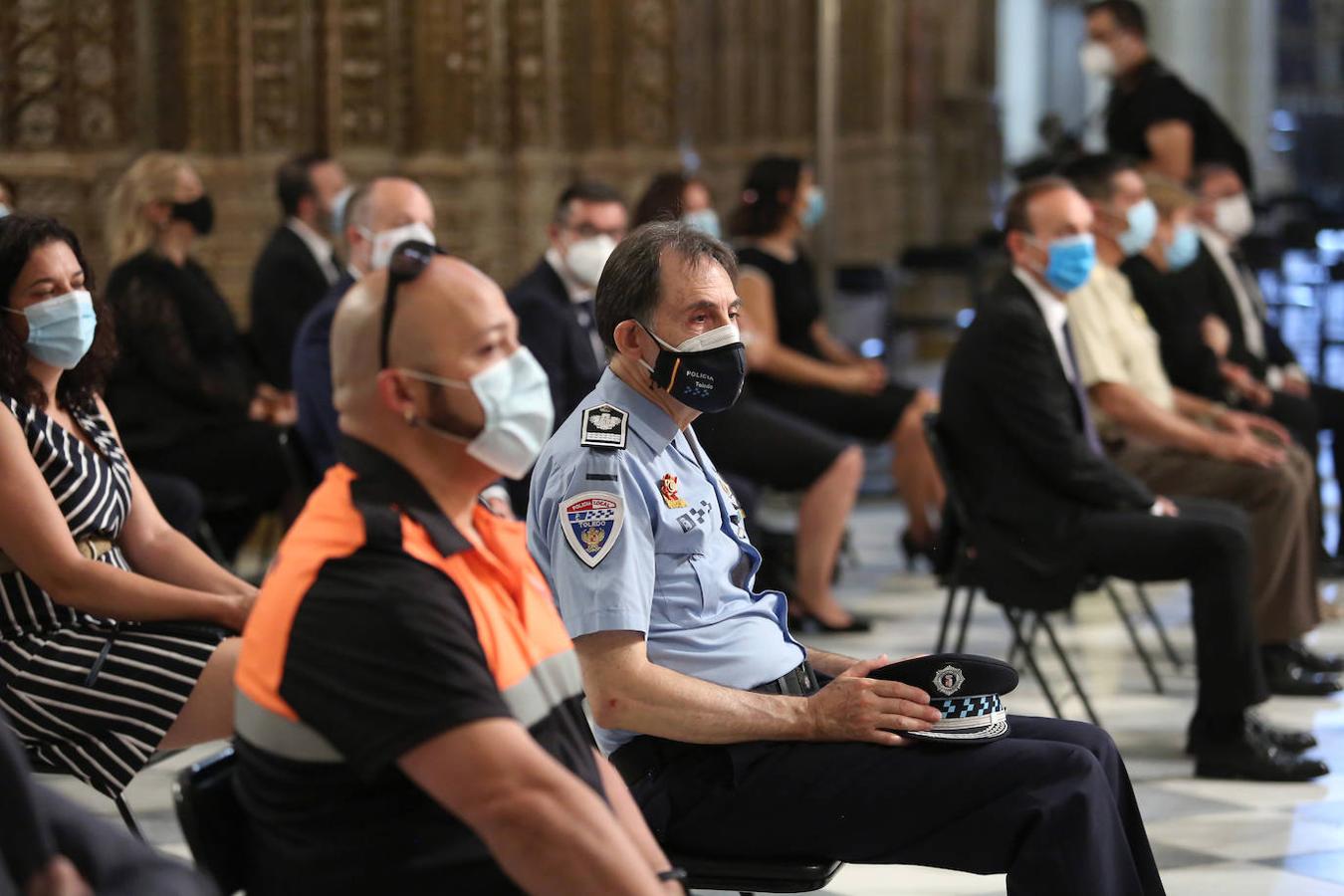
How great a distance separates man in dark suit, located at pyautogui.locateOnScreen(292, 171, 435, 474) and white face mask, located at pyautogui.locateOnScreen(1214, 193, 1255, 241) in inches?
147

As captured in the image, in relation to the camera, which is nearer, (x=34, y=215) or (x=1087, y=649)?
(x=34, y=215)

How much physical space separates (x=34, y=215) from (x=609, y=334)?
1.31 meters

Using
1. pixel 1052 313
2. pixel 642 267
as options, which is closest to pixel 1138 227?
pixel 1052 313

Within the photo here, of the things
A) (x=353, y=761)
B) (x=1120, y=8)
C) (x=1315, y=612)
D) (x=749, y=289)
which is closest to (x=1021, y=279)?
(x=1315, y=612)

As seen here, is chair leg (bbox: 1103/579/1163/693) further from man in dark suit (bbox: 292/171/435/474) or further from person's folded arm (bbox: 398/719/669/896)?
person's folded arm (bbox: 398/719/669/896)

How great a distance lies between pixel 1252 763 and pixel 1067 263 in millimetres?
1427

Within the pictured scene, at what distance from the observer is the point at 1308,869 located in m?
4.30

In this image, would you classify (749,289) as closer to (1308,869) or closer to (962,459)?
(962,459)

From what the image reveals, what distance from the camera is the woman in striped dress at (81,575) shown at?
354 centimetres

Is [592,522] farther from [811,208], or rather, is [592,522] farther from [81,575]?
[811,208]

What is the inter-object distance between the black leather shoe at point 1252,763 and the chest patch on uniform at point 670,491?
2.44m

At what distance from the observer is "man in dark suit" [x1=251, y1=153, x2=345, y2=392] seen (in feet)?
23.7

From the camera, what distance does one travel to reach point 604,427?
122 inches

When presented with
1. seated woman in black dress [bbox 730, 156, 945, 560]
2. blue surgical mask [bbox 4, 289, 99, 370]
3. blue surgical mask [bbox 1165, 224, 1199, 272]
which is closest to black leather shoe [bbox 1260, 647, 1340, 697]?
blue surgical mask [bbox 1165, 224, 1199, 272]
